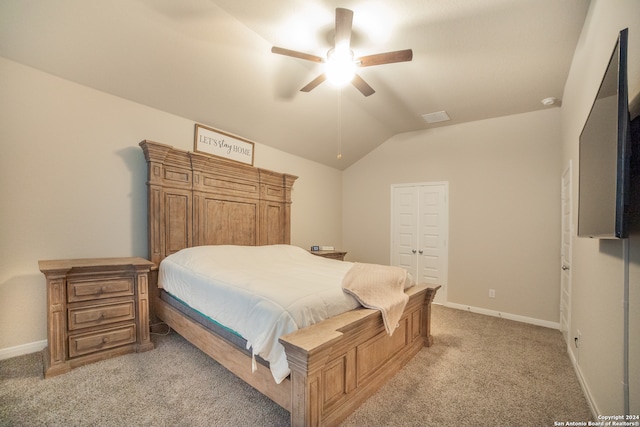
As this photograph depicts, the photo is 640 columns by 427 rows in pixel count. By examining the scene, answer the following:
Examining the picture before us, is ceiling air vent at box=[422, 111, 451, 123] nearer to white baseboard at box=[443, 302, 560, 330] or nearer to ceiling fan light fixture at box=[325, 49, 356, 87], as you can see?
ceiling fan light fixture at box=[325, 49, 356, 87]

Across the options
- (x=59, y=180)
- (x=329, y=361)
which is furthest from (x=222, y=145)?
(x=329, y=361)

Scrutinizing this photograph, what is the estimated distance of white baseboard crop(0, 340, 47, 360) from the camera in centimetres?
223

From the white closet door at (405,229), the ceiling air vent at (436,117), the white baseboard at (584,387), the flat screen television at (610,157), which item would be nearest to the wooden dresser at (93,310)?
the flat screen television at (610,157)

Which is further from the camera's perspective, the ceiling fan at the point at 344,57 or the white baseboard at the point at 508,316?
the white baseboard at the point at 508,316

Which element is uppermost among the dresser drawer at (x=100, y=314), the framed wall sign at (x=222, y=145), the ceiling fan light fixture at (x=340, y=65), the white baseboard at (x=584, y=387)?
the ceiling fan light fixture at (x=340, y=65)

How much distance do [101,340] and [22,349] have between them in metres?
0.67

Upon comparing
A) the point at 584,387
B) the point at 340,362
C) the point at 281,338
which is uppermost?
the point at 281,338

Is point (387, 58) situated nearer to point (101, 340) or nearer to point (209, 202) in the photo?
point (209, 202)

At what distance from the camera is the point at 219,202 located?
11.5ft

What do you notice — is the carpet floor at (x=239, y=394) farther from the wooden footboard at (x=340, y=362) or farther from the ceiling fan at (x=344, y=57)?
the ceiling fan at (x=344, y=57)

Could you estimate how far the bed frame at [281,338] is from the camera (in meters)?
1.46

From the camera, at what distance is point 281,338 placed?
57.0 inches

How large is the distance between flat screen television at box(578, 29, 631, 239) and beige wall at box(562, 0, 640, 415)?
0.33 feet

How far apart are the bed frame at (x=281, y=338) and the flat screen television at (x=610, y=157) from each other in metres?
1.34
